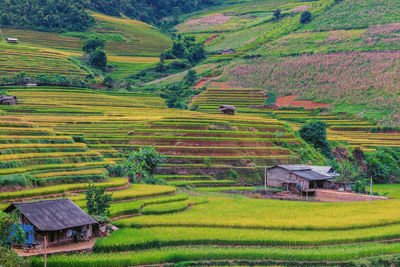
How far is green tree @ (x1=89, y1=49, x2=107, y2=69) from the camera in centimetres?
10875

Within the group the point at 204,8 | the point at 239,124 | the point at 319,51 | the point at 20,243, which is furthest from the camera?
the point at 204,8

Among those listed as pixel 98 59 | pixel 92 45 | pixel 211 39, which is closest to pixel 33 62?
pixel 98 59

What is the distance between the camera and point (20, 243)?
23203 mm

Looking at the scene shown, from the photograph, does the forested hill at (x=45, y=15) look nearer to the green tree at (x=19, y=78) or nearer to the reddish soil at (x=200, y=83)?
the reddish soil at (x=200, y=83)

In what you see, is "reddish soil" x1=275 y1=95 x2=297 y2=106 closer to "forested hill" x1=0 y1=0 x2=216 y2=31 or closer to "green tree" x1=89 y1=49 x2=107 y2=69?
"green tree" x1=89 y1=49 x2=107 y2=69

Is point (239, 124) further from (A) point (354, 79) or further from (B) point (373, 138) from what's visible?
(A) point (354, 79)

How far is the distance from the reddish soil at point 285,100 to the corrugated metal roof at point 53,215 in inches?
2851

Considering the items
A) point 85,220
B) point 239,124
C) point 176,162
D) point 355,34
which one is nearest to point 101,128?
point 176,162

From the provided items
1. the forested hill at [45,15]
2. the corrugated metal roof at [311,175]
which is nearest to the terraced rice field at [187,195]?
the corrugated metal roof at [311,175]

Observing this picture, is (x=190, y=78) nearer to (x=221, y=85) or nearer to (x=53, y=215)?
(x=221, y=85)

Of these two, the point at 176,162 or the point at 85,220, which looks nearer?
the point at 85,220

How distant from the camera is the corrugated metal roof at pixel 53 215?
80.3 feet

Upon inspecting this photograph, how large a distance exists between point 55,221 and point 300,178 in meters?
30.1

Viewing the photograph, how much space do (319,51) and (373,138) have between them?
1667 inches
